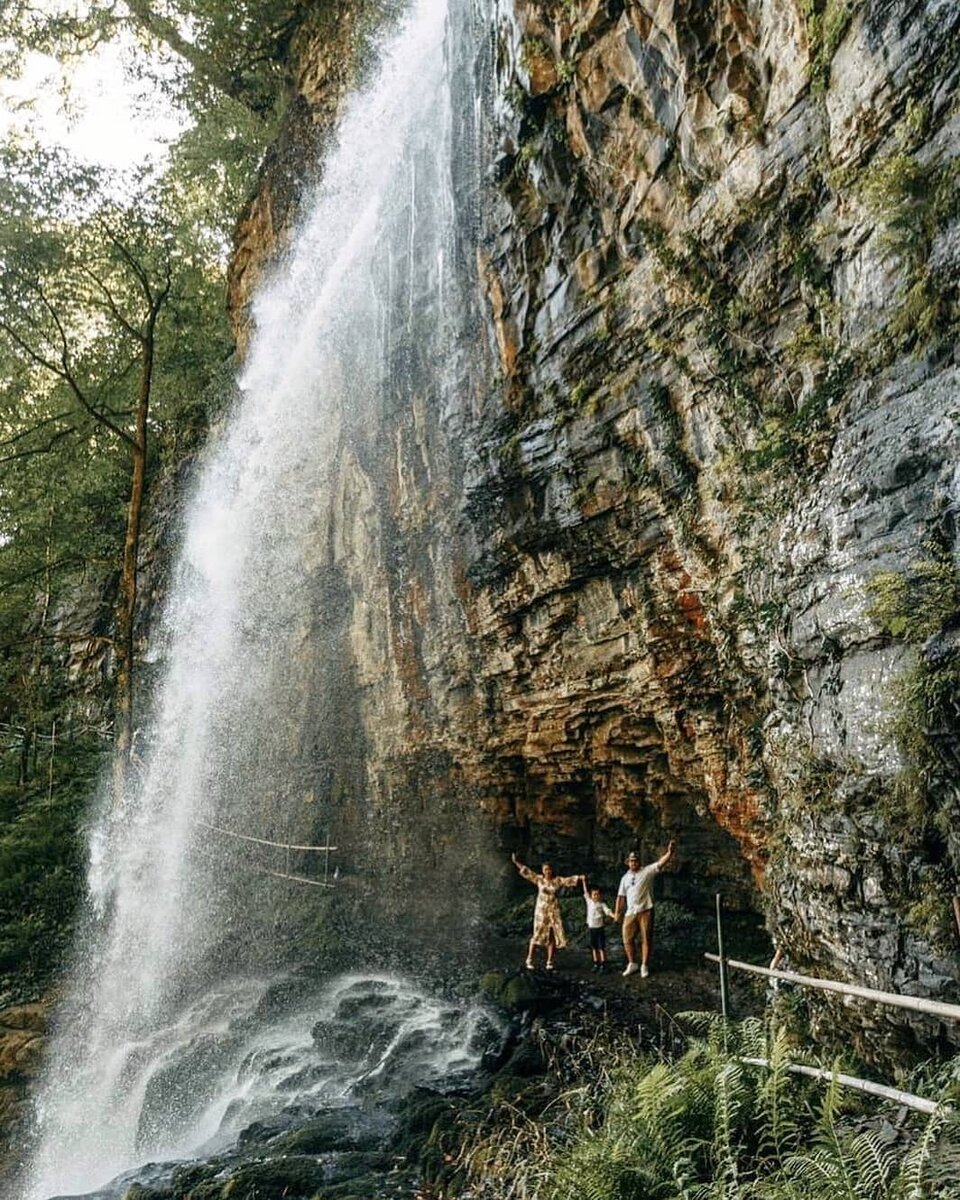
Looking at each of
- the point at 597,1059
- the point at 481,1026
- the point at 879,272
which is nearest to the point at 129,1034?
the point at 481,1026

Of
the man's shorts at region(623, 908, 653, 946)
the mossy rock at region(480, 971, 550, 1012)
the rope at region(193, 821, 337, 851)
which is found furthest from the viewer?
the rope at region(193, 821, 337, 851)

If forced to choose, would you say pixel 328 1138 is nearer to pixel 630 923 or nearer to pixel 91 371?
pixel 630 923

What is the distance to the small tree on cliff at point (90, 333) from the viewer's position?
16.5 meters

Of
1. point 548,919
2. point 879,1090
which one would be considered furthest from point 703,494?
point 548,919

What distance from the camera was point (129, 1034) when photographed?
12.5 metres

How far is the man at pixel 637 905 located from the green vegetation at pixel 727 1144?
3834 mm

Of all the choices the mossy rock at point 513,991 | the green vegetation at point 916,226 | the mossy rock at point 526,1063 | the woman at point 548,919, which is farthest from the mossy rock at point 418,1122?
the green vegetation at point 916,226

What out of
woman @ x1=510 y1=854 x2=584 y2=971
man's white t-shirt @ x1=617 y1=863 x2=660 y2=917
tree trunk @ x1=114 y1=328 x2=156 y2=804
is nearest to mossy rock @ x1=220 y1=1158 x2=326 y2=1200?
man's white t-shirt @ x1=617 y1=863 x2=660 y2=917

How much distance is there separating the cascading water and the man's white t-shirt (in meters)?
2.54

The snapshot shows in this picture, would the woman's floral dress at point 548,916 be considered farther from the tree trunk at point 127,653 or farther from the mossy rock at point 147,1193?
the tree trunk at point 127,653

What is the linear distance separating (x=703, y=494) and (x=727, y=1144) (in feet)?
19.9

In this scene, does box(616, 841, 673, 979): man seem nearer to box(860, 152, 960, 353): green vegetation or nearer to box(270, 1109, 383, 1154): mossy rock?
box(270, 1109, 383, 1154): mossy rock

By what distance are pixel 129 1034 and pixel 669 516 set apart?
1131cm

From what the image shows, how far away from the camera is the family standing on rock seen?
9625 mm
